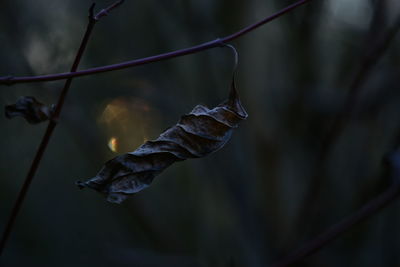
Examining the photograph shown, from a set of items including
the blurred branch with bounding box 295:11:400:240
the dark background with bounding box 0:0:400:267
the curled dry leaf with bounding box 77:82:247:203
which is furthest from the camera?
the dark background with bounding box 0:0:400:267

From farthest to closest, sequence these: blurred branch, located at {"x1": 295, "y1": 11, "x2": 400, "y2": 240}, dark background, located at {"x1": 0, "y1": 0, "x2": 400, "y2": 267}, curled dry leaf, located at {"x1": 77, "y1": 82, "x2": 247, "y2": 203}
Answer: dark background, located at {"x1": 0, "y1": 0, "x2": 400, "y2": 267} < blurred branch, located at {"x1": 295, "y1": 11, "x2": 400, "y2": 240} < curled dry leaf, located at {"x1": 77, "y1": 82, "x2": 247, "y2": 203}

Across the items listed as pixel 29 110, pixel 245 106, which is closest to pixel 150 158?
pixel 29 110

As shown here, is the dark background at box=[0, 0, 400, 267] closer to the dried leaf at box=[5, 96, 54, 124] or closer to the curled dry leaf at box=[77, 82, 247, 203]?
the dried leaf at box=[5, 96, 54, 124]

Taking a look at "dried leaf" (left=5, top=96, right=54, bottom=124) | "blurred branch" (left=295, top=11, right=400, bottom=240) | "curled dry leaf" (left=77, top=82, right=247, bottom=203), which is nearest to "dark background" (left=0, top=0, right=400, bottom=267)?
"blurred branch" (left=295, top=11, right=400, bottom=240)

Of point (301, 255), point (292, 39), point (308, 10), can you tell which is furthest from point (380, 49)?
point (301, 255)

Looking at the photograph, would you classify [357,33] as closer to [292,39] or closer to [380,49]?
[292,39]

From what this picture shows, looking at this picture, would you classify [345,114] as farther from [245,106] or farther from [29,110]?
[29,110]
